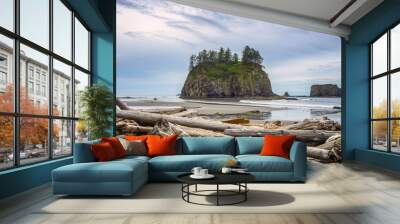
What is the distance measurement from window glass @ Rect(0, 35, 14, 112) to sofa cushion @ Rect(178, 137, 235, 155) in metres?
3.15

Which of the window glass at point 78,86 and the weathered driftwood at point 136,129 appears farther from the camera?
the weathered driftwood at point 136,129

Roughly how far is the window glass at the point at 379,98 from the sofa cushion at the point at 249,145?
11.7ft

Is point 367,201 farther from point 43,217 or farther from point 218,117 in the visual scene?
point 218,117

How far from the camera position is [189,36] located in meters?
10.8

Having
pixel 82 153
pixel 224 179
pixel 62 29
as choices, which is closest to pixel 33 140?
pixel 82 153

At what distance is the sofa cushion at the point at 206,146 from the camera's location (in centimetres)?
724

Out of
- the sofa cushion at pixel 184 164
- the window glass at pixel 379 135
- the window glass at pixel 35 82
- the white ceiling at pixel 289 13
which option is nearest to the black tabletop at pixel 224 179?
the sofa cushion at pixel 184 164

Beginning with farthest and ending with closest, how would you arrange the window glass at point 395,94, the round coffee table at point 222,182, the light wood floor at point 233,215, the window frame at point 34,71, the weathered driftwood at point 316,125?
the weathered driftwood at point 316,125, the window glass at point 395,94, the window frame at point 34,71, the round coffee table at point 222,182, the light wood floor at point 233,215

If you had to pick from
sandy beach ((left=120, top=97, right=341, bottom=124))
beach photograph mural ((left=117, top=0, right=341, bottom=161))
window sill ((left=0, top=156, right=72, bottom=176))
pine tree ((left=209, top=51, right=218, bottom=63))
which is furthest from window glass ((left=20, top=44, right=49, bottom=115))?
pine tree ((left=209, top=51, right=218, bottom=63))

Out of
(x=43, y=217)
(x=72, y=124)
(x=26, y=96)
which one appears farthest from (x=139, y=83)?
(x=43, y=217)

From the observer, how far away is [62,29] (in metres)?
7.23

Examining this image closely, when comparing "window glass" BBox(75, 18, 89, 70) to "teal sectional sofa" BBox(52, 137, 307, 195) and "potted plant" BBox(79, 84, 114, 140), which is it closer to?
"potted plant" BBox(79, 84, 114, 140)

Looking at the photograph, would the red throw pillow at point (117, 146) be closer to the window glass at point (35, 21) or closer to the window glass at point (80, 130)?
the window glass at point (80, 130)

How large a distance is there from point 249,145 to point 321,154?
3.58m
